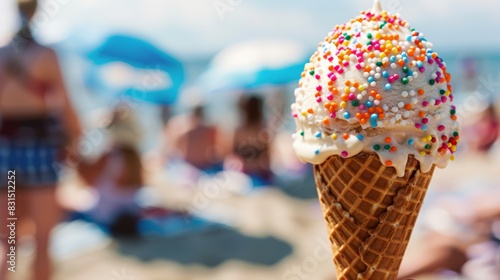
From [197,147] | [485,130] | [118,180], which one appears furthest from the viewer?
[485,130]

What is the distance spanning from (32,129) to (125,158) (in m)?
2.27

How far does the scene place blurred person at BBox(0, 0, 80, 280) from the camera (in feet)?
11.5

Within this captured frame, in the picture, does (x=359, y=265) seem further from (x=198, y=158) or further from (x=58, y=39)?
(x=198, y=158)

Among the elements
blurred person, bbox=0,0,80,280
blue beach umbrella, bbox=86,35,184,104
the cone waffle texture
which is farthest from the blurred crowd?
the cone waffle texture

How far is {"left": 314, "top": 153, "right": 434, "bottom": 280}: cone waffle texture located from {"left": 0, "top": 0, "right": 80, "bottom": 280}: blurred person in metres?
2.41

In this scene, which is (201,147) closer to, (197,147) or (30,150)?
(197,147)

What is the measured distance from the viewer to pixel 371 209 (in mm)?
1707

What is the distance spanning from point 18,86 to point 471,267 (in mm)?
3311

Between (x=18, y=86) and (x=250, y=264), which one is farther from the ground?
(x=18, y=86)

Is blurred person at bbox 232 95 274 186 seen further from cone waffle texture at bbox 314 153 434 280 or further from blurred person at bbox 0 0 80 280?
cone waffle texture at bbox 314 153 434 280

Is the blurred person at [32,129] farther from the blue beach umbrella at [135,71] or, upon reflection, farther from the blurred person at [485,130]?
the blurred person at [485,130]

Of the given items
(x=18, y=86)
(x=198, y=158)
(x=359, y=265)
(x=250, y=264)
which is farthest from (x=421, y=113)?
(x=198, y=158)

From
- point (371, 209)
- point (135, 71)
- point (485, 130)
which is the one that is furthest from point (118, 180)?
point (485, 130)

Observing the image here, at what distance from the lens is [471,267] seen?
3.49 meters
